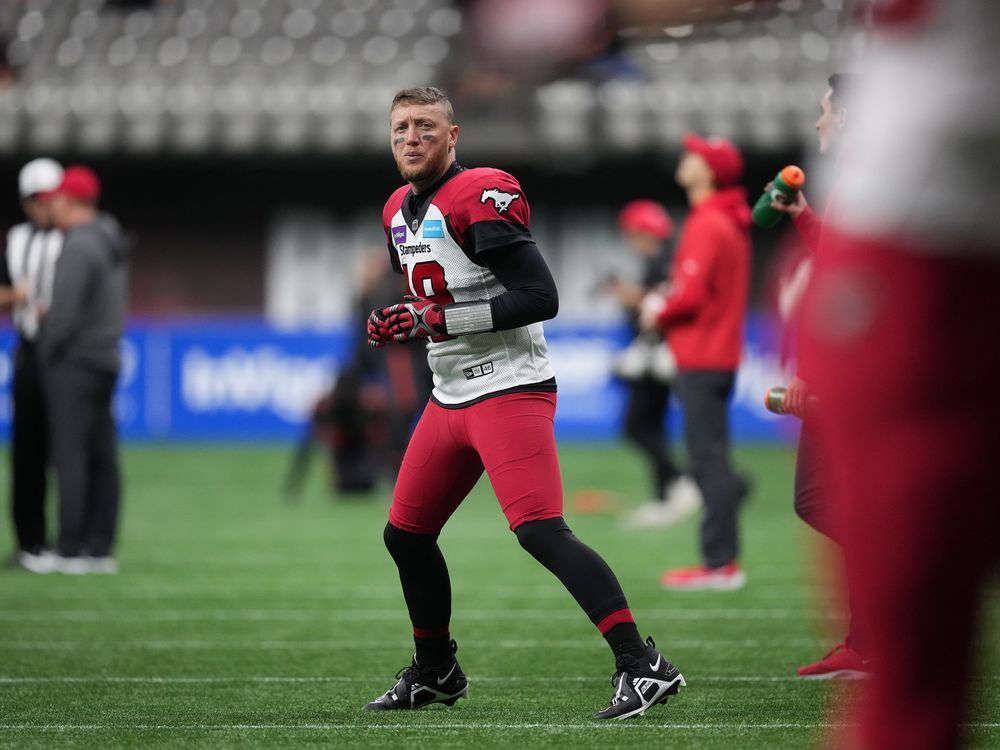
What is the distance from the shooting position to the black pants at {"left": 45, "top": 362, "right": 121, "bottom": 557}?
938 centimetres

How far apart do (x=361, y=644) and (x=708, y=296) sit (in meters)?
2.93

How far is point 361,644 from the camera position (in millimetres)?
6824

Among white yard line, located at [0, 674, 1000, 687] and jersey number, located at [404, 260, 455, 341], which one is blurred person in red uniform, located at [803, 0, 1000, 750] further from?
white yard line, located at [0, 674, 1000, 687]

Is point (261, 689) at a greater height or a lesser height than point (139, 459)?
greater

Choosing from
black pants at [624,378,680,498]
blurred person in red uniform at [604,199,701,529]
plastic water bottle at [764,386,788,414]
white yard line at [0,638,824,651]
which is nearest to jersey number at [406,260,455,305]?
plastic water bottle at [764,386,788,414]

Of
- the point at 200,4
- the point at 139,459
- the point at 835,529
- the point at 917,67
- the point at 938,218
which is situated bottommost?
the point at 139,459

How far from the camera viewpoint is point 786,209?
233 inches

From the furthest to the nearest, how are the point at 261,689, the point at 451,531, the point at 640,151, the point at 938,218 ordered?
the point at 640,151
the point at 451,531
the point at 261,689
the point at 938,218

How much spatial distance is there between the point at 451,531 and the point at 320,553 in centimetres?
148

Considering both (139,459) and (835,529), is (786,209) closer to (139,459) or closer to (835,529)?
(835,529)

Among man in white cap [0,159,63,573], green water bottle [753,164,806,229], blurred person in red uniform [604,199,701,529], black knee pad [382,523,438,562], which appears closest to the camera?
black knee pad [382,523,438,562]

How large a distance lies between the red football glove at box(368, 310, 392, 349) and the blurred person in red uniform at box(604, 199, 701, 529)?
22.7 feet

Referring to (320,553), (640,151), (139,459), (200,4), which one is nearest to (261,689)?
A: (320,553)

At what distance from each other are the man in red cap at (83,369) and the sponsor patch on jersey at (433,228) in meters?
4.84
